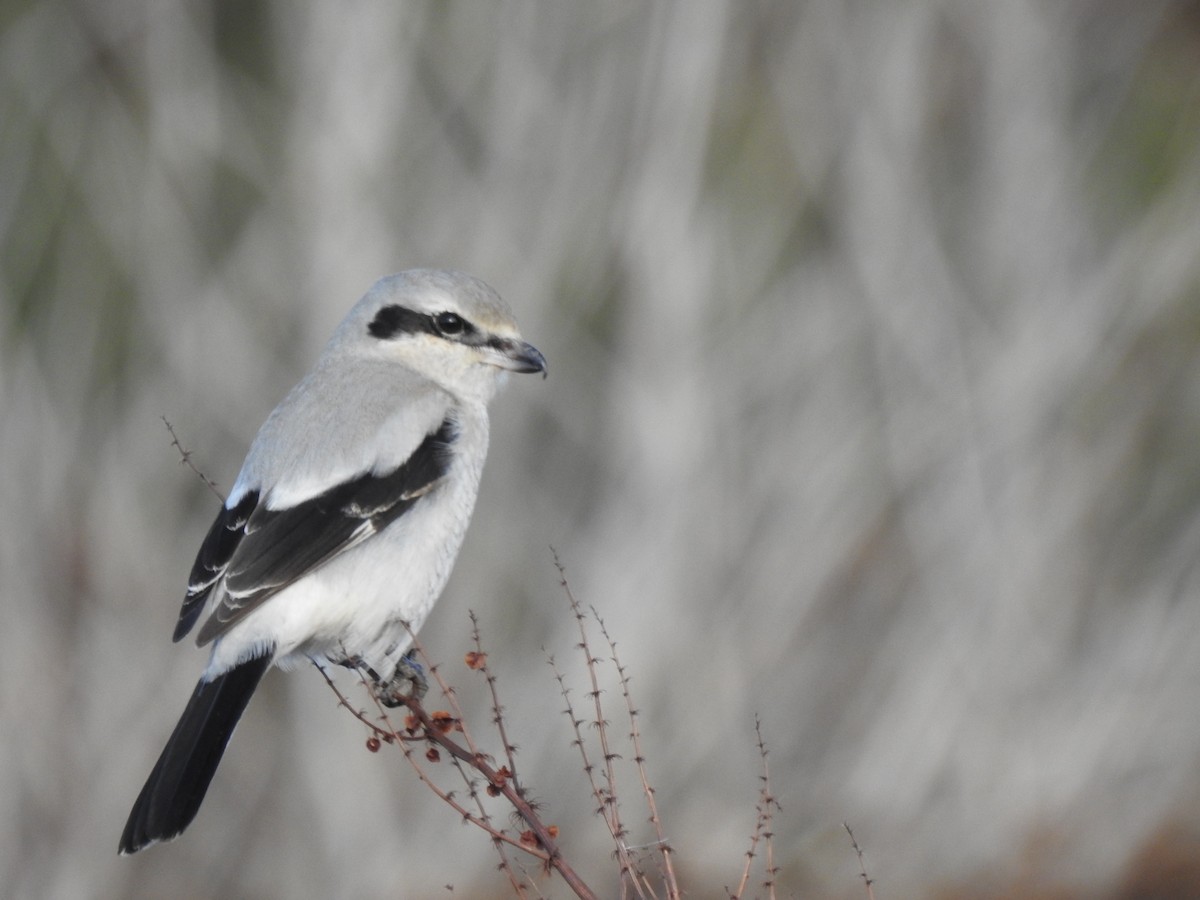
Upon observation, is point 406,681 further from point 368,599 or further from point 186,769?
point 186,769

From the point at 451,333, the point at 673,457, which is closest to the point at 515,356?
the point at 451,333

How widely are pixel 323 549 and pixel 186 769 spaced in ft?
1.34

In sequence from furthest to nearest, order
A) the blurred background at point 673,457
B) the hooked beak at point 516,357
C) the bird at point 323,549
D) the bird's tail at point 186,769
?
the blurred background at point 673,457
the hooked beak at point 516,357
the bird at point 323,549
the bird's tail at point 186,769

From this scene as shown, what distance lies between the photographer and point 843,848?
4.89m

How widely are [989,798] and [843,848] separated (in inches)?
23.0

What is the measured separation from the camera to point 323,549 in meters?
2.18

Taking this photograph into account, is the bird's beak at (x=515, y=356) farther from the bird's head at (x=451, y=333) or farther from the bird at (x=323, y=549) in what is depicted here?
the bird at (x=323, y=549)

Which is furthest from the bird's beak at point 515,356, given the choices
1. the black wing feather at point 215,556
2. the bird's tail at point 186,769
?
the bird's tail at point 186,769

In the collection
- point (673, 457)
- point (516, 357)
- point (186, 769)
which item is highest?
point (673, 457)

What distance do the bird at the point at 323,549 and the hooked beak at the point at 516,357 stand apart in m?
0.13

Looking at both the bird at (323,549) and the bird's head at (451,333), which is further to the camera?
the bird's head at (451,333)

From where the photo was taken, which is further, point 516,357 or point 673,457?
point 673,457

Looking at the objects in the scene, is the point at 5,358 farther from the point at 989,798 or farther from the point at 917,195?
the point at 989,798

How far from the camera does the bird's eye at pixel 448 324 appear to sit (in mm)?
2575
